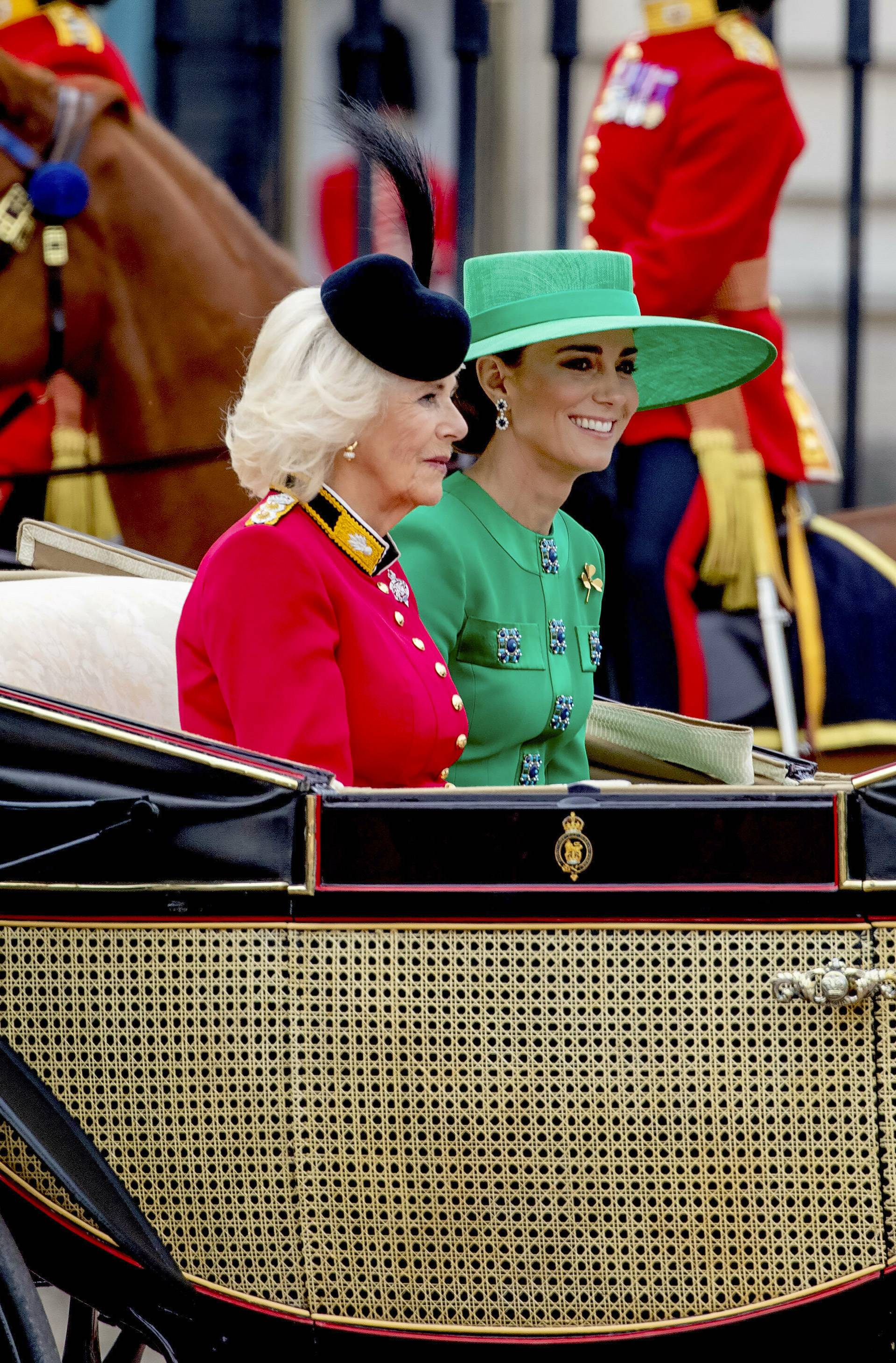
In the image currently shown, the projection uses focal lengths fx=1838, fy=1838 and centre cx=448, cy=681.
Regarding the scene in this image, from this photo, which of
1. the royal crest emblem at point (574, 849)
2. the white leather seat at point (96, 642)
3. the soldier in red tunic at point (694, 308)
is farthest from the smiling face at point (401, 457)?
the soldier in red tunic at point (694, 308)

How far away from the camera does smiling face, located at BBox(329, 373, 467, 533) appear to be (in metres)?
1.92

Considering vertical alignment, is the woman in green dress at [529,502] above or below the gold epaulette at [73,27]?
below

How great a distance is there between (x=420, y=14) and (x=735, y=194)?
302cm

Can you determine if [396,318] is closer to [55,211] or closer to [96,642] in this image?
[96,642]

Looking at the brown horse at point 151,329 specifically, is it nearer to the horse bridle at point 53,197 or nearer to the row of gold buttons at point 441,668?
the horse bridle at point 53,197

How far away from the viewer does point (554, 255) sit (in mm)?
2229

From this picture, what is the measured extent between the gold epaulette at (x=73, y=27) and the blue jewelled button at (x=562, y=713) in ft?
7.93

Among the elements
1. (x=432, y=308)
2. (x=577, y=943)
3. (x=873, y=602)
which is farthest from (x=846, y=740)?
(x=577, y=943)

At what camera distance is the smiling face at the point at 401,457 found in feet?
6.29

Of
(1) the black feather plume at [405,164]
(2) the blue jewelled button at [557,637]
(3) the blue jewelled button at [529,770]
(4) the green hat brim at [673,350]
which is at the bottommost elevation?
(3) the blue jewelled button at [529,770]

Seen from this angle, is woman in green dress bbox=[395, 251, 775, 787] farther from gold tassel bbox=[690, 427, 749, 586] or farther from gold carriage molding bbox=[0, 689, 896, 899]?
gold tassel bbox=[690, 427, 749, 586]

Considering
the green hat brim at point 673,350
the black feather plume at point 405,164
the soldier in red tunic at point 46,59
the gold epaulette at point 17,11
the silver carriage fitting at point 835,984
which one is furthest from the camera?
the gold epaulette at point 17,11

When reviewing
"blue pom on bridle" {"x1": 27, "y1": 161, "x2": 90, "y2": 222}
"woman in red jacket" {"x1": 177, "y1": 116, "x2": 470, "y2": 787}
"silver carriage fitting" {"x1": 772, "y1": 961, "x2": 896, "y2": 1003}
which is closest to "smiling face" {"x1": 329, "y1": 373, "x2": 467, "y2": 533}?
"woman in red jacket" {"x1": 177, "y1": 116, "x2": 470, "y2": 787}

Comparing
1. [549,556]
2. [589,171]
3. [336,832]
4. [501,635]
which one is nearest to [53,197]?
[589,171]
